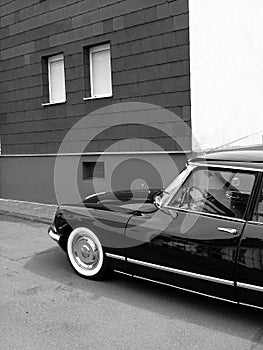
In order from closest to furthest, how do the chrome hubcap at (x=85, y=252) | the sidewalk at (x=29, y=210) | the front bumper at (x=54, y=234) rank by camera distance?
the chrome hubcap at (x=85, y=252) < the front bumper at (x=54, y=234) < the sidewalk at (x=29, y=210)

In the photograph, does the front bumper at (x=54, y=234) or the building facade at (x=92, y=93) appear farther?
the building facade at (x=92, y=93)

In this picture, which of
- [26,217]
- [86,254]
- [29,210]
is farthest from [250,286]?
[29,210]

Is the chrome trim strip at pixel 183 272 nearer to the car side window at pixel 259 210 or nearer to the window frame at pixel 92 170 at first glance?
the car side window at pixel 259 210

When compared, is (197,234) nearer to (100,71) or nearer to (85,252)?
(85,252)

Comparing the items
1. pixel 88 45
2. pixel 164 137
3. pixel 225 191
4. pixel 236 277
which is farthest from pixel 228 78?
pixel 236 277

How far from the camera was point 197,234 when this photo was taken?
378 cm

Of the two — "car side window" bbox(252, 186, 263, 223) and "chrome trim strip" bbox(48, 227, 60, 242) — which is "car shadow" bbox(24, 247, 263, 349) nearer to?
"chrome trim strip" bbox(48, 227, 60, 242)

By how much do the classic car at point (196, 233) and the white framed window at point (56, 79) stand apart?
19.8 feet

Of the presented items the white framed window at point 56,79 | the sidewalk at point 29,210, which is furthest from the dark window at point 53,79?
the sidewalk at point 29,210

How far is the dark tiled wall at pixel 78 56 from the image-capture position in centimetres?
790

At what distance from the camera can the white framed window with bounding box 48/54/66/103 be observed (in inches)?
396

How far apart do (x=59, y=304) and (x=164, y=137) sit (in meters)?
4.74

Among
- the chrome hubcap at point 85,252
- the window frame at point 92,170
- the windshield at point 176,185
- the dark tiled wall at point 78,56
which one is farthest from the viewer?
the window frame at point 92,170

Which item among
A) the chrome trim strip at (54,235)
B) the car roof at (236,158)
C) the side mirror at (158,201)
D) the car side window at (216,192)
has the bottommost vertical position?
the chrome trim strip at (54,235)
